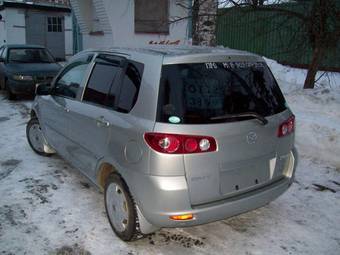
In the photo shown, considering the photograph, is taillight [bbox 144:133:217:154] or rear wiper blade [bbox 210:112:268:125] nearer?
taillight [bbox 144:133:217:154]

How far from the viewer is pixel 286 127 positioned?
3568mm

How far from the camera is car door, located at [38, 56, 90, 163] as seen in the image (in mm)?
4348

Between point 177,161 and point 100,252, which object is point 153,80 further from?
point 100,252

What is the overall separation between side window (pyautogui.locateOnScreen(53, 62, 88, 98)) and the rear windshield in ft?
4.90

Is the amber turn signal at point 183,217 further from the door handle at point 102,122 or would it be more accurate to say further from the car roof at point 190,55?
the car roof at point 190,55

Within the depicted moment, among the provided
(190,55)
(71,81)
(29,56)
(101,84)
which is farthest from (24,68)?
(190,55)

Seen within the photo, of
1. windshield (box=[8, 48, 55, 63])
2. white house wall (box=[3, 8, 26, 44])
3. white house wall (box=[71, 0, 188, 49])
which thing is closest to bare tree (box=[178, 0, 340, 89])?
white house wall (box=[71, 0, 188, 49])

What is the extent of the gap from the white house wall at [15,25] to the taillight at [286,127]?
809 inches

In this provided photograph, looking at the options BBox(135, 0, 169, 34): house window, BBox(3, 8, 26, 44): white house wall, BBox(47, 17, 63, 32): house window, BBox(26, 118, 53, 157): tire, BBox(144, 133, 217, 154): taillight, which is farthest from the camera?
BBox(47, 17, 63, 32): house window

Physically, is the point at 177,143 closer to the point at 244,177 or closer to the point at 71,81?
the point at 244,177

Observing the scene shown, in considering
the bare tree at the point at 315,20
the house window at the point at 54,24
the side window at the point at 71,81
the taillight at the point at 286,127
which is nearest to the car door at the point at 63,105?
the side window at the point at 71,81

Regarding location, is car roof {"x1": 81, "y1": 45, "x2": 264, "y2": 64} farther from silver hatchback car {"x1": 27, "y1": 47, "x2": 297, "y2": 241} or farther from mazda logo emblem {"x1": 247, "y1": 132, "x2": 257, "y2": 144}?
mazda logo emblem {"x1": 247, "y1": 132, "x2": 257, "y2": 144}

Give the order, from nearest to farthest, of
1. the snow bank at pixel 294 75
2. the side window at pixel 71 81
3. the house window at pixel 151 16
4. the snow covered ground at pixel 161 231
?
the snow covered ground at pixel 161 231 → the side window at pixel 71 81 → the snow bank at pixel 294 75 → the house window at pixel 151 16

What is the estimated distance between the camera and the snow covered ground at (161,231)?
344 centimetres
